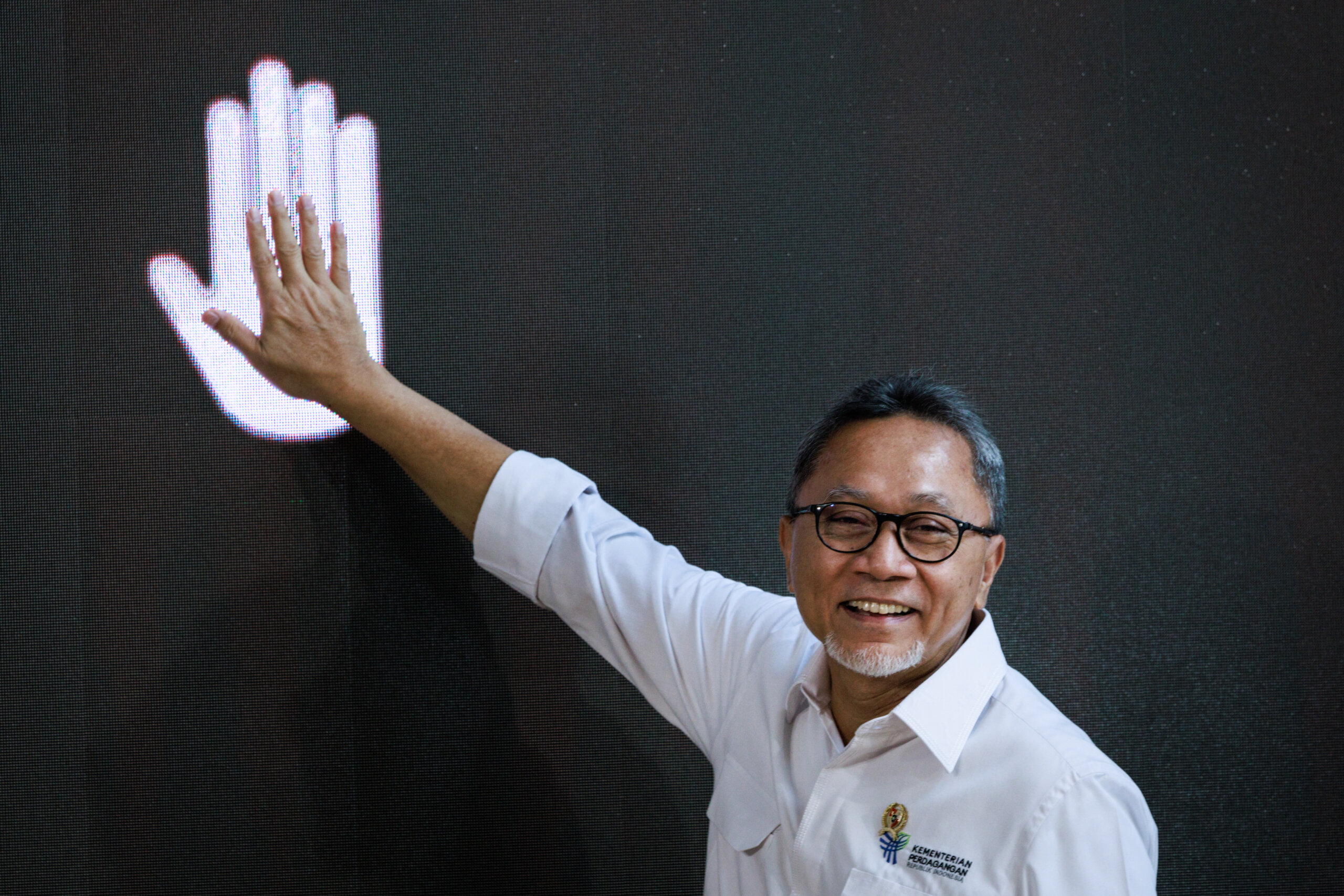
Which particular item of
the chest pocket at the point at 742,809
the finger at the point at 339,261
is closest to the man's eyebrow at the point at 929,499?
the chest pocket at the point at 742,809

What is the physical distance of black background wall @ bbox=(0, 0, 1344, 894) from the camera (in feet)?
5.08

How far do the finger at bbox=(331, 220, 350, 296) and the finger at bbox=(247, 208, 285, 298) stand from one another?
2.9 inches

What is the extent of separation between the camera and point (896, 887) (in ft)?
3.81

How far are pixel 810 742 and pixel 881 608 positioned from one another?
24cm

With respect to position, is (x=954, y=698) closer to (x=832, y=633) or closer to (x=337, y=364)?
(x=832, y=633)

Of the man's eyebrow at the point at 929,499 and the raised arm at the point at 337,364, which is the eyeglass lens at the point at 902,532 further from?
the raised arm at the point at 337,364

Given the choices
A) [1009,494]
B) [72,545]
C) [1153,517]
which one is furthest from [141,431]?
[1153,517]

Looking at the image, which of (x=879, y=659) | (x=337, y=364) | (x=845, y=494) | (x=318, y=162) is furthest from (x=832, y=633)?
(x=318, y=162)

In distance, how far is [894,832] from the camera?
1180 mm

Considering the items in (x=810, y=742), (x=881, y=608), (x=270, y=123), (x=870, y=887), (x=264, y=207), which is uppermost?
(x=270, y=123)

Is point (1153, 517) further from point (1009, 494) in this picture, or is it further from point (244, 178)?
point (244, 178)

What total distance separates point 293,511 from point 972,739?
3.49 ft

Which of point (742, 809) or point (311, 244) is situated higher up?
point (311, 244)

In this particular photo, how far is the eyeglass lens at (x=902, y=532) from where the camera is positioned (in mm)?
1172
